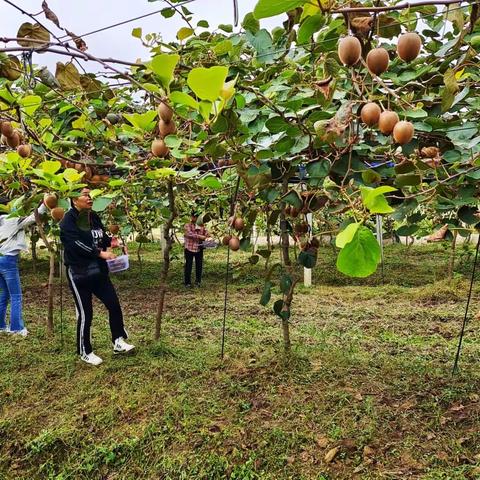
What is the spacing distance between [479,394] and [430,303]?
Answer: 248cm

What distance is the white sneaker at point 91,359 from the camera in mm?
2911

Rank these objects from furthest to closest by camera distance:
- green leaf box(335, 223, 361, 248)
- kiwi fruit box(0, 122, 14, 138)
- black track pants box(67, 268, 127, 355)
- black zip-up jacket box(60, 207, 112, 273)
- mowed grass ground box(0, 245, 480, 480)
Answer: black track pants box(67, 268, 127, 355), black zip-up jacket box(60, 207, 112, 273), mowed grass ground box(0, 245, 480, 480), kiwi fruit box(0, 122, 14, 138), green leaf box(335, 223, 361, 248)

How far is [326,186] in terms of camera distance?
5.11 feet

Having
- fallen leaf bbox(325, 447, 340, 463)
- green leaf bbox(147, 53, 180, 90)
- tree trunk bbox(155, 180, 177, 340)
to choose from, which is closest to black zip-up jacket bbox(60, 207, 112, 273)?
tree trunk bbox(155, 180, 177, 340)

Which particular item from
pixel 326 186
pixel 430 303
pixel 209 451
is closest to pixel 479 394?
pixel 209 451

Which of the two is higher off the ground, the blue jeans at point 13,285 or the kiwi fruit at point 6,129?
the kiwi fruit at point 6,129

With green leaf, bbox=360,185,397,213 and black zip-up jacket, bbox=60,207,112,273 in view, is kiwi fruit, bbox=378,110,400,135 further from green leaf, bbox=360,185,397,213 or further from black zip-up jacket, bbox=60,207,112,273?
black zip-up jacket, bbox=60,207,112,273

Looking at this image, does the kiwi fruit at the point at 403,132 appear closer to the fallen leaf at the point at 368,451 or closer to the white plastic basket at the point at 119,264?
the fallen leaf at the point at 368,451

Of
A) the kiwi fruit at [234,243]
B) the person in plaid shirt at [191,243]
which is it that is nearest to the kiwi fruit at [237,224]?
the kiwi fruit at [234,243]

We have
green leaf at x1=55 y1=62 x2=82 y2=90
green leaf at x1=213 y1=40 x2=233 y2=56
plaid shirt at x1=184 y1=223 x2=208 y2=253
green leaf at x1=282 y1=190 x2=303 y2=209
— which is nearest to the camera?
green leaf at x1=55 y1=62 x2=82 y2=90

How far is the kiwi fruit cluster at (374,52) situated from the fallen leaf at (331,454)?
5.30 ft

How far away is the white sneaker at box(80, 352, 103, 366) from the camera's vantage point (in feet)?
9.55

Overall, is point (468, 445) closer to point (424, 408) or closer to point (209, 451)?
point (424, 408)

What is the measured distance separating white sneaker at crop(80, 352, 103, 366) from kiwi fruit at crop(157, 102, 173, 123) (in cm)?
227
